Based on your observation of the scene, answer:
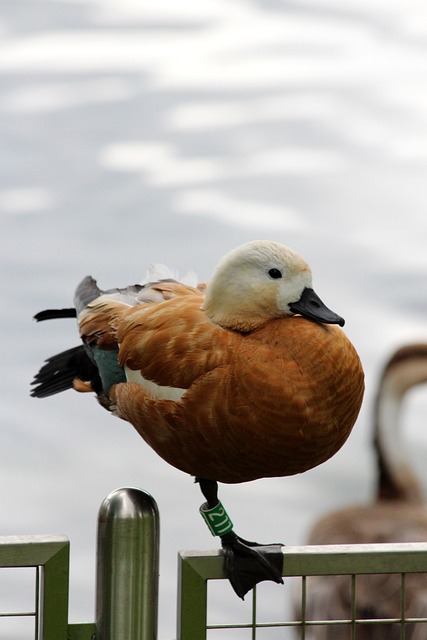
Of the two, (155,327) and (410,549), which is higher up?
(155,327)

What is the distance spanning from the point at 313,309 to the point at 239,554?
0.17m

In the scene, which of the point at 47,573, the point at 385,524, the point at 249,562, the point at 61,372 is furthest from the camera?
the point at 385,524

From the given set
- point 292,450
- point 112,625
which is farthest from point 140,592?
point 292,450

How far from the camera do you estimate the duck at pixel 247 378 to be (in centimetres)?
69

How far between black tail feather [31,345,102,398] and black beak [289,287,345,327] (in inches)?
8.0

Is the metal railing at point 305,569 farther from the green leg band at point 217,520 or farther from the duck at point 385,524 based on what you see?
the duck at point 385,524

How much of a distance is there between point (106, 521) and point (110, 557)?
0.02 metres

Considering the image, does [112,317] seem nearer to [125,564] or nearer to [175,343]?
[175,343]

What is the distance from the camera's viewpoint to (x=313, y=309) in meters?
0.71

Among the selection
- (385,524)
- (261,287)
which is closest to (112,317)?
(261,287)

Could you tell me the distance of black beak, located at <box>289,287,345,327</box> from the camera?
701mm

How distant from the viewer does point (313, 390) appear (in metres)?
0.70

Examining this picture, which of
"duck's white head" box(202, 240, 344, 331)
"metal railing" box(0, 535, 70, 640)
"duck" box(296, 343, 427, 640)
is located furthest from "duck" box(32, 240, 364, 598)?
"duck" box(296, 343, 427, 640)

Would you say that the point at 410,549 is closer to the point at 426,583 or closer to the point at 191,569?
the point at 191,569
